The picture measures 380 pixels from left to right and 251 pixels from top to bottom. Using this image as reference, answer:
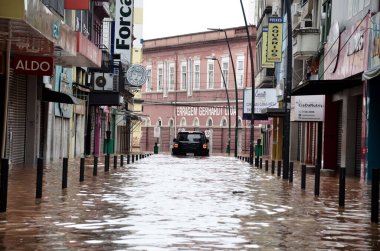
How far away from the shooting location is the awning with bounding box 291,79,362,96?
2870cm

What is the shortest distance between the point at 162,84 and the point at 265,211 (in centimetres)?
8084

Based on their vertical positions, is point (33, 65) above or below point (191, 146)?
above

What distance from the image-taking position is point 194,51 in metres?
89.1

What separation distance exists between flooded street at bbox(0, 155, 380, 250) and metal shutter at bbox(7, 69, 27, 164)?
936 centimetres

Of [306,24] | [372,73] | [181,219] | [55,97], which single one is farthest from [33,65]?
[306,24]

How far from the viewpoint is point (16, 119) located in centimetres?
3020

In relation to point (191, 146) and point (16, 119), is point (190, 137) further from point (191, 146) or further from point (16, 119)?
point (16, 119)

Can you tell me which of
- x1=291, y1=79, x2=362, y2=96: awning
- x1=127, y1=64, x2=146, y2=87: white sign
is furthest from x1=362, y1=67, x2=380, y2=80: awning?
x1=127, y1=64, x2=146, y2=87: white sign

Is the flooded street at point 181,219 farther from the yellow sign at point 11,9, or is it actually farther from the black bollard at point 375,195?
the yellow sign at point 11,9

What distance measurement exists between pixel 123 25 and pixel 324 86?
24.1m

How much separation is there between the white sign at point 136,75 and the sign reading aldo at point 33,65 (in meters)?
32.6

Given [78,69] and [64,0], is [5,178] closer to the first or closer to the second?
[64,0]

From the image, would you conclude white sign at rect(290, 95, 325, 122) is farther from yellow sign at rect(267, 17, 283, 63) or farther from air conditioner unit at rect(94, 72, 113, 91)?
air conditioner unit at rect(94, 72, 113, 91)

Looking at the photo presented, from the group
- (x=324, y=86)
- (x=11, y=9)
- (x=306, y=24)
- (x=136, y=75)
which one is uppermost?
(x=306, y=24)
